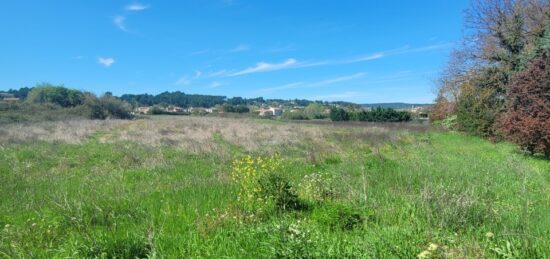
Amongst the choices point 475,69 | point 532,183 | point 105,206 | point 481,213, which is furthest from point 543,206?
point 475,69

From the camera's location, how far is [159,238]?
469cm

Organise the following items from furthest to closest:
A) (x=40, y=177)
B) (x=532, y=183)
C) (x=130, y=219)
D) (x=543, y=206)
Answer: (x=40, y=177)
(x=532, y=183)
(x=543, y=206)
(x=130, y=219)

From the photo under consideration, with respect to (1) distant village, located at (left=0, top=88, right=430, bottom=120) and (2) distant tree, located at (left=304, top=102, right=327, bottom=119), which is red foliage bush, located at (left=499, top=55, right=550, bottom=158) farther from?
(2) distant tree, located at (left=304, top=102, right=327, bottom=119)

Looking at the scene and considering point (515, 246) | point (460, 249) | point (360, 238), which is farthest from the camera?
point (360, 238)

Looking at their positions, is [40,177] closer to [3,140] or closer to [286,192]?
[286,192]

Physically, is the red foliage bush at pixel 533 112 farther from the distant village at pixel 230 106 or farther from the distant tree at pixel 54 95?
the distant tree at pixel 54 95

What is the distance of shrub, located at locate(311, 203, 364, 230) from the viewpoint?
5043 mm

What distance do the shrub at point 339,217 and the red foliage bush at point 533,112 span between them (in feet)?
42.9

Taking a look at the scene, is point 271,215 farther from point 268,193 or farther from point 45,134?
point 45,134

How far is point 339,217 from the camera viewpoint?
5141 mm

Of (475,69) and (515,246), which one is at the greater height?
(475,69)

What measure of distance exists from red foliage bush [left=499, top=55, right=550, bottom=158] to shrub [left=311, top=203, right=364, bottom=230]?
13.1 meters

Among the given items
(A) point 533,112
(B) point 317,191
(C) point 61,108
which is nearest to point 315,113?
(C) point 61,108

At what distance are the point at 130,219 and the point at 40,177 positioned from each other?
550cm
